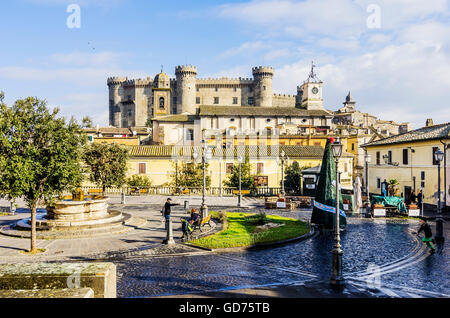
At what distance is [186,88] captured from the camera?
304 ft

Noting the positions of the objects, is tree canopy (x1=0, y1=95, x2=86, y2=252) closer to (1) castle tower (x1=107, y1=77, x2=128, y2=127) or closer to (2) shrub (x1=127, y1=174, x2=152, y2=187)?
(2) shrub (x1=127, y1=174, x2=152, y2=187)

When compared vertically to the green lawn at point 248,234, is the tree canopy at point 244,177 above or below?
above

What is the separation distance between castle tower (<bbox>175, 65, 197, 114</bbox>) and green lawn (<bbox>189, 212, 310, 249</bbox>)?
74.1m

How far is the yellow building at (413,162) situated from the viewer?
2820 cm

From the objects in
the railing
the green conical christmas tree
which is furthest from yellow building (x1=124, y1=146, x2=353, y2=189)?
the green conical christmas tree

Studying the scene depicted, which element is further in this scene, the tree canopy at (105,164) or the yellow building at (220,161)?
the yellow building at (220,161)

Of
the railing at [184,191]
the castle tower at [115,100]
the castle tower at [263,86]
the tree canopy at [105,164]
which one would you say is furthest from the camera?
the castle tower at [115,100]

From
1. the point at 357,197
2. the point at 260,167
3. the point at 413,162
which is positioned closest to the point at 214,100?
the point at 260,167

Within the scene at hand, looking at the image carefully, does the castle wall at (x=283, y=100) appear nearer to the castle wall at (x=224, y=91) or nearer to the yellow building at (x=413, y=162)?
the castle wall at (x=224, y=91)

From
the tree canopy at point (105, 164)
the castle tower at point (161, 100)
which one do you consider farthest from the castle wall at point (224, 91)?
the tree canopy at point (105, 164)

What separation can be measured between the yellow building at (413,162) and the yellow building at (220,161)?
5283 millimetres

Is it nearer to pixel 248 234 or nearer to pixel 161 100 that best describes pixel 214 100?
pixel 161 100
